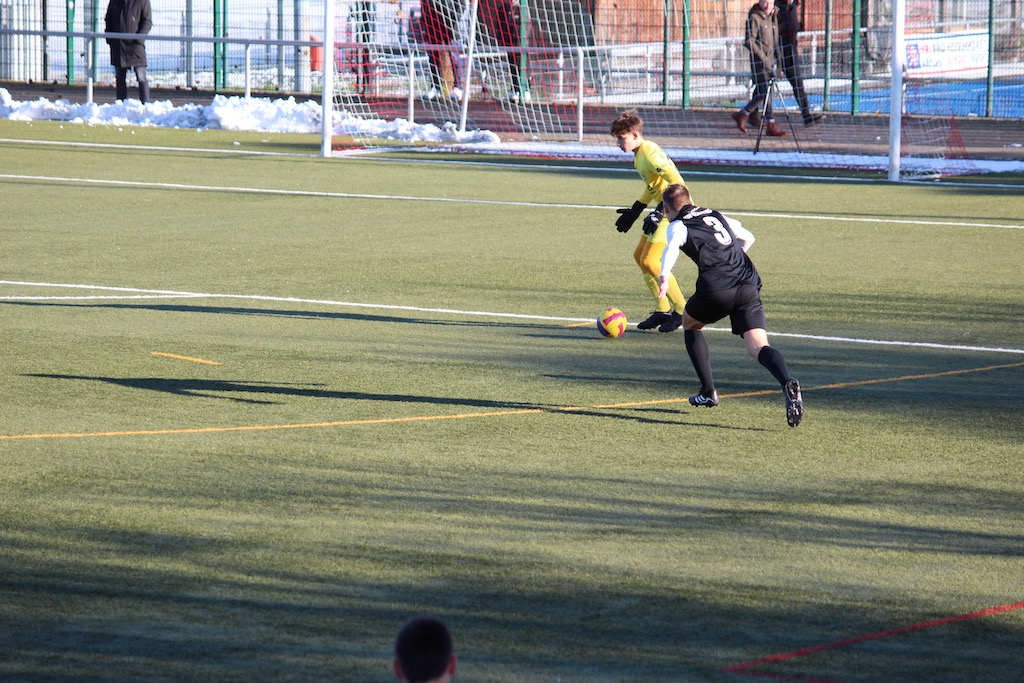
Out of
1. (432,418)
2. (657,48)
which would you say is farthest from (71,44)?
(432,418)

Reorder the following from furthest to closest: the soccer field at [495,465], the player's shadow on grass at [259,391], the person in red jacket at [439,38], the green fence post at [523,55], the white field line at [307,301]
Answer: the green fence post at [523,55] → the person in red jacket at [439,38] → the white field line at [307,301] → the player's shadow on grass at [259,391] → the soccer field at [495,465]

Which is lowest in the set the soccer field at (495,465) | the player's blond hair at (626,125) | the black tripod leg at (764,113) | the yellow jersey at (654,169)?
the soccer field at (495,465)

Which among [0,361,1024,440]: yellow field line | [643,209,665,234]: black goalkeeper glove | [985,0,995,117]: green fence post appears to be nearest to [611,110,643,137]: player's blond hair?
[643,209,665,234]: black goalkeeper glove

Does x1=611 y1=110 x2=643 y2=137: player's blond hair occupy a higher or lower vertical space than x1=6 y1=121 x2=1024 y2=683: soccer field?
higher

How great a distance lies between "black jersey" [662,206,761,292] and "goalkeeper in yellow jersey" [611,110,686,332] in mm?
A: 1945

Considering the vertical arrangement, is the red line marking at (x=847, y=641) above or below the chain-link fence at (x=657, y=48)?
below

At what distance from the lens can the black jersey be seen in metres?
7.88

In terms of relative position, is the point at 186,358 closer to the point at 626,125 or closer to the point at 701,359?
the point at 701,359

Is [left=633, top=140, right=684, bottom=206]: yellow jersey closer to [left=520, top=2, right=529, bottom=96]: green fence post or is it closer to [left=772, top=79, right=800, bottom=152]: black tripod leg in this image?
[left=772, top=79, right=800, bottom=152]: black tripod leg

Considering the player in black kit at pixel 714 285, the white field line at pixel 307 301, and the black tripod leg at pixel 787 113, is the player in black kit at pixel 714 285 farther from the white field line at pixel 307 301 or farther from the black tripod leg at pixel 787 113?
the black tripod leg at pixel 787 113

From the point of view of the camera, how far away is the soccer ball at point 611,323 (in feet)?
32.7

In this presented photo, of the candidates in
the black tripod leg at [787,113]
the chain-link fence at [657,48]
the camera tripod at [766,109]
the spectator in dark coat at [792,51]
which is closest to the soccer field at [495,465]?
the camera tripod at [766,109]

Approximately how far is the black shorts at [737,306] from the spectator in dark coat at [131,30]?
74.1 feet

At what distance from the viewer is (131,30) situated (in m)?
28.7
